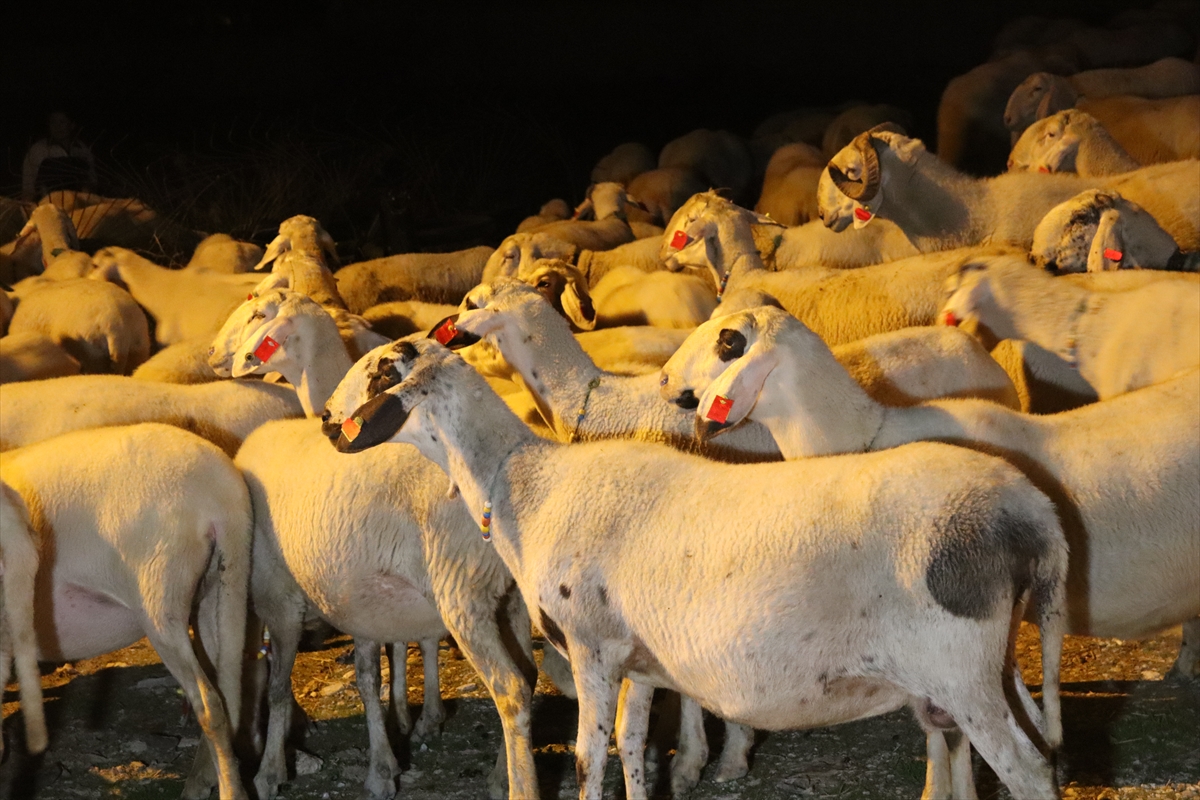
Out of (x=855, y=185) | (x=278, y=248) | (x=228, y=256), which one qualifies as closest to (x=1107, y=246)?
(x=855, y=185)

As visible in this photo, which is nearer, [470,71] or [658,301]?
[658,301]

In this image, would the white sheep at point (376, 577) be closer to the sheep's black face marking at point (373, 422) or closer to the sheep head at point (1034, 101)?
the sheep's black face marking at point (373, 422)

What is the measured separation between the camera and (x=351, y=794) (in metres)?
5.36

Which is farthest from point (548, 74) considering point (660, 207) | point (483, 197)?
point (660, 207)

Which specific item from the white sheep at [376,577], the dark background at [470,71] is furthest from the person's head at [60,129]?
the white sheep at [376,577]

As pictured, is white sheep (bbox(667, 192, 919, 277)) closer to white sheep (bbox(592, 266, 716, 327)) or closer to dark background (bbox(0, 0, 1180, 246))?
white sheep (bbox(592, 266, 716, 327))

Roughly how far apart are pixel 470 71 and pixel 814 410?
2550 centimetres

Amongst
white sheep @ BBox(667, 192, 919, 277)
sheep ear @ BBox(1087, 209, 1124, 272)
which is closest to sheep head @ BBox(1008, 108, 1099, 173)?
white sheep @ BBox(667, 192, 919, 277)

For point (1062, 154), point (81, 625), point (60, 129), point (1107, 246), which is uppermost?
point (60, 129)

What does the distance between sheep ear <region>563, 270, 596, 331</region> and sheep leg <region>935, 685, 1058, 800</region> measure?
4205 millimetres

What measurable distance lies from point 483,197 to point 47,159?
5.57 metres

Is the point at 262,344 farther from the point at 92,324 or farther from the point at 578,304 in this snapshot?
the point at 92,324

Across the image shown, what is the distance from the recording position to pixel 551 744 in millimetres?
5645

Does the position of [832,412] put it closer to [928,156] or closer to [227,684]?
[227,684]
